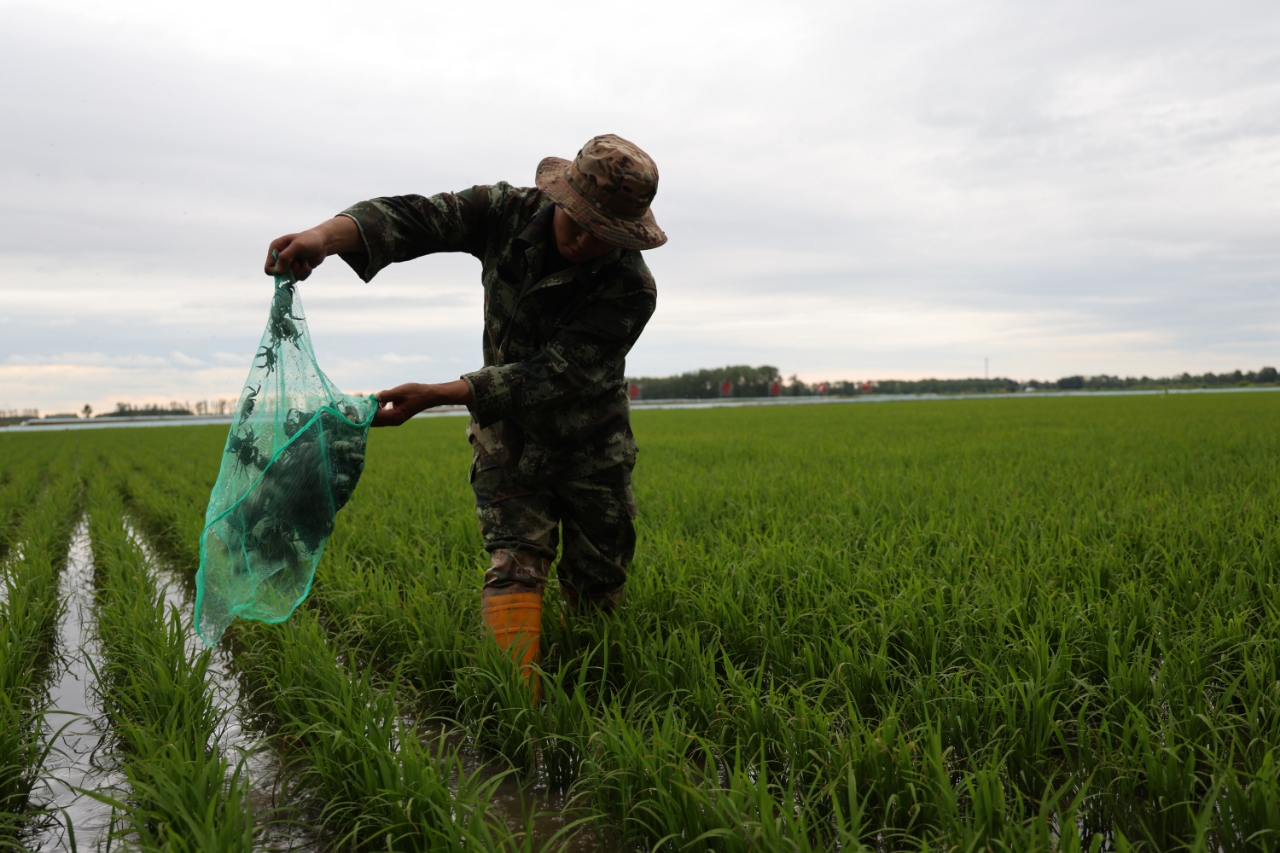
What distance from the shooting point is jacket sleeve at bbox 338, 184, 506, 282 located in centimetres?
214

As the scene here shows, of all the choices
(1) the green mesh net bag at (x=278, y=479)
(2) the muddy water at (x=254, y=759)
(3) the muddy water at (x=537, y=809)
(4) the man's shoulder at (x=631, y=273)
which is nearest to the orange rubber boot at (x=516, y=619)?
(3) the muddy water at (x=537, y=809)

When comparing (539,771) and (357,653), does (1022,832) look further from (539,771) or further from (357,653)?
(357,653)

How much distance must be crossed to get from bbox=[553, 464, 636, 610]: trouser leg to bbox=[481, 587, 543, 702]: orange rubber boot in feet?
0.99

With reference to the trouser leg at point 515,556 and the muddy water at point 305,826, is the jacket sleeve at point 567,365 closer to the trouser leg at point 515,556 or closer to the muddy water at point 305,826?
the trouser leg at point 515,556

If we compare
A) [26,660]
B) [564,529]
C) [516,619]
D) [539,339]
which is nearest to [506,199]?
[539,339]

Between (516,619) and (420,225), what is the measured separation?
1.14m

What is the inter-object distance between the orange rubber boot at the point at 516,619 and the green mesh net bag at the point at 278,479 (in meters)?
0.49

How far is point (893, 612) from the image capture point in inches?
96.6

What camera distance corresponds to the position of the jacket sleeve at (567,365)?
6.76ft

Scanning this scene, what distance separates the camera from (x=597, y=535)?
249cm

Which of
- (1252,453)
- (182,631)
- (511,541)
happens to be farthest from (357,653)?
(1252,453)

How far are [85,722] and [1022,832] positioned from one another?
249 centimetres

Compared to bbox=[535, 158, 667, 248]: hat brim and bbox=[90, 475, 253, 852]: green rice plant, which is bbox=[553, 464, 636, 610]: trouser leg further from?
bbox=[90, 475, 253, 852]: green rice plant

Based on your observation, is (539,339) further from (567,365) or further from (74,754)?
(74,754)
